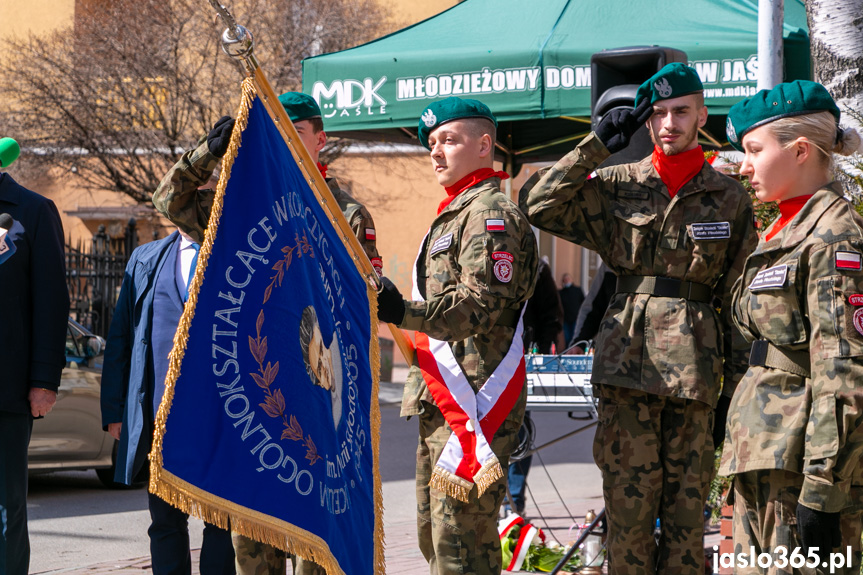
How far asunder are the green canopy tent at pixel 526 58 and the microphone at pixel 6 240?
355 centimetres

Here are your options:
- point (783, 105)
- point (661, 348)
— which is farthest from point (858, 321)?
point (661, 348)

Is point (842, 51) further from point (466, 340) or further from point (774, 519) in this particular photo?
point (774, 519)

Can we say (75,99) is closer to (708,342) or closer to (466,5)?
(466,5)

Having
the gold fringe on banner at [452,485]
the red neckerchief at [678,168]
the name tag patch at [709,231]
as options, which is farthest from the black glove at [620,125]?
the gold fringe on banner at [452,485]

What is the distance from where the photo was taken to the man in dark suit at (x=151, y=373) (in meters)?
4.55

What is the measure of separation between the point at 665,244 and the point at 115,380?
8.20 feet

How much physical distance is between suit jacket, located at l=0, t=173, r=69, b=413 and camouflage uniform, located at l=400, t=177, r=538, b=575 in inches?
61.2

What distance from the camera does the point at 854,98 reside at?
16.9ft

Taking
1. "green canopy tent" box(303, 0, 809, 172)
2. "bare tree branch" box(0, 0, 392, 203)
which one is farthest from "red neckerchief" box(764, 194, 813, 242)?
"bare tree branch" box(0, 0, 392, 203)

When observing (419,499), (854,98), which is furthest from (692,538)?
(854,98)

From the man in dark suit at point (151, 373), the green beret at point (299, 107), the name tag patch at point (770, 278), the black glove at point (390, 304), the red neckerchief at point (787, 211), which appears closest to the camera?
the name tag patch at point (770, 278)

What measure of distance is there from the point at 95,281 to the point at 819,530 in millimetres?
13730

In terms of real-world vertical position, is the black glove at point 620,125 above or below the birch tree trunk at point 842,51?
below

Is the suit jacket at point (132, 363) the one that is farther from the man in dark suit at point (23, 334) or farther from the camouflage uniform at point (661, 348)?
the camouflage uniform at point (661, 348)
